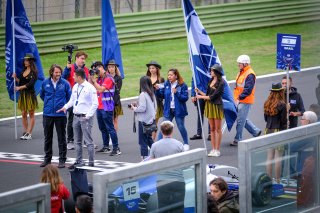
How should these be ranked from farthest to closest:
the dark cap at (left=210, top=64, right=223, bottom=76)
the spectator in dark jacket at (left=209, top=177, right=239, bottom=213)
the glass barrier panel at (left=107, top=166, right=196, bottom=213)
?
the dark cap at (left=210, top=64, right=223, bottom=76)
the spectator in dark jacket at (left=209, top=177, right=239, bottom=213)
the glass barrier panel at (left=107, top=166, right=196, bottom=213)

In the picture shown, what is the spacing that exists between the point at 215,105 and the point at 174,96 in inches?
30.4

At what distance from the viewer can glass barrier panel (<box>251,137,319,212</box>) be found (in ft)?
36.2

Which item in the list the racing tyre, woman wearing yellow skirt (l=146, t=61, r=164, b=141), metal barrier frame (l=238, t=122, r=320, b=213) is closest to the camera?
metal barrier frame (l=238, t=122, r=320, b=213)

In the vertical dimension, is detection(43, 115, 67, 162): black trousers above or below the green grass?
below

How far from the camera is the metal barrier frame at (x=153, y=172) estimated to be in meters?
9.15

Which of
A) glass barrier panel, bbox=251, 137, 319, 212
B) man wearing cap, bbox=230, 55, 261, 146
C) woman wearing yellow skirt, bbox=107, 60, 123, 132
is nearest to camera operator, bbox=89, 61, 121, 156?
woman wearing yellow skirt, bbox=107, 60, 123, 132

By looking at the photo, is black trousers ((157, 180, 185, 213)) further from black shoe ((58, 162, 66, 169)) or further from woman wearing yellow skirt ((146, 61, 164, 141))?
woman wearing yellow skirt ((146, 61, 164, 141))

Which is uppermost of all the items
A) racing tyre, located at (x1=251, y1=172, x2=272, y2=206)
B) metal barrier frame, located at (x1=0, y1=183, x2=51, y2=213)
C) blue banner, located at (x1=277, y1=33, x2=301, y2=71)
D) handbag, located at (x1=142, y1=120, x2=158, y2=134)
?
blue banner, located at (x1=277, y1=33, x2=301, y2=71)

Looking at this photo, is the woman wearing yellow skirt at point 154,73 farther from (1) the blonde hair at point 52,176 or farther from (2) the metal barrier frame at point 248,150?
(2) the metal barrier frame at point 248,150

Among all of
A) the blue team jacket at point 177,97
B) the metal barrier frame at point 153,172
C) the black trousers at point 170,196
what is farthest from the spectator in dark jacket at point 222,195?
the blue team jacket at point 177,97

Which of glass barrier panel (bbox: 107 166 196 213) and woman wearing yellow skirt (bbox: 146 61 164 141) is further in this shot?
woman wearing yellow skirt (bbox: 146 61 164 141)

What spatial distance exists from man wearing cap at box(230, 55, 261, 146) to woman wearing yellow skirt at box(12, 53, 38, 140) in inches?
161

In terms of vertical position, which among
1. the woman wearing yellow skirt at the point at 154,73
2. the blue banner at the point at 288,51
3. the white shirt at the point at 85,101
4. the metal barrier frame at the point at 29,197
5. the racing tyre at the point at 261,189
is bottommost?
the racing tyre at the point at 261,189

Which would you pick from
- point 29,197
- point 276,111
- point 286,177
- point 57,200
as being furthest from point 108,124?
point 29,197
